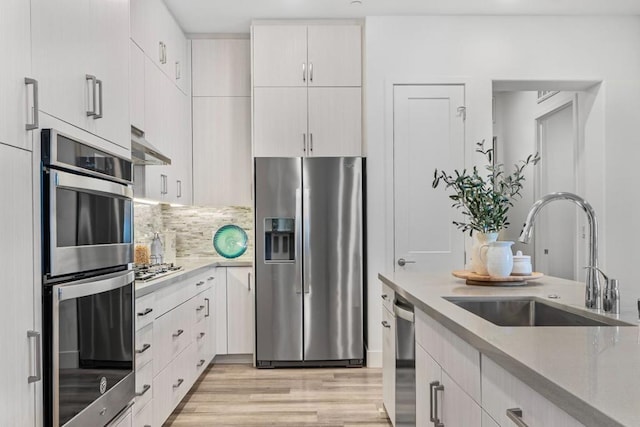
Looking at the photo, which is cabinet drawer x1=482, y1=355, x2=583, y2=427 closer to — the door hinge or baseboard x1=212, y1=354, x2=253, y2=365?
the door hinge

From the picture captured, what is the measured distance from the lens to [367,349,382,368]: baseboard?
183 inches

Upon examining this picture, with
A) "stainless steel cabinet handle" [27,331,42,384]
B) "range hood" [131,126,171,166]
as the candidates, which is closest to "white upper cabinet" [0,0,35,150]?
"stainless steel cabinet handle" [27,331,42,384]

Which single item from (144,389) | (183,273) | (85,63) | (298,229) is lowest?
(144,389)

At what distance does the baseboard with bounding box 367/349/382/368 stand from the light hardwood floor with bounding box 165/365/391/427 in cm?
6

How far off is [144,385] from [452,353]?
5.38 feet

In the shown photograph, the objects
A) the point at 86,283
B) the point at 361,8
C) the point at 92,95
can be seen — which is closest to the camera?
the point at 86,283

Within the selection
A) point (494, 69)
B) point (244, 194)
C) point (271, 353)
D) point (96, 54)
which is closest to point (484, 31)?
point (494, 69)

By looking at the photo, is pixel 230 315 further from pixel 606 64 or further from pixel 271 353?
pixel 606 64

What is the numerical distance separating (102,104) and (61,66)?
1.11 feet

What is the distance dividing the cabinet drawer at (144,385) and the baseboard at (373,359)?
2.20 m

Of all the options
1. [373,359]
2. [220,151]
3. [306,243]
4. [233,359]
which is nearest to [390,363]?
[373,359]

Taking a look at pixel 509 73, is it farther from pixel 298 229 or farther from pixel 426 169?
pixel 298 229

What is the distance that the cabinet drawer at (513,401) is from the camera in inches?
39.9

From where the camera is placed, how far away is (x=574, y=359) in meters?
1.14
